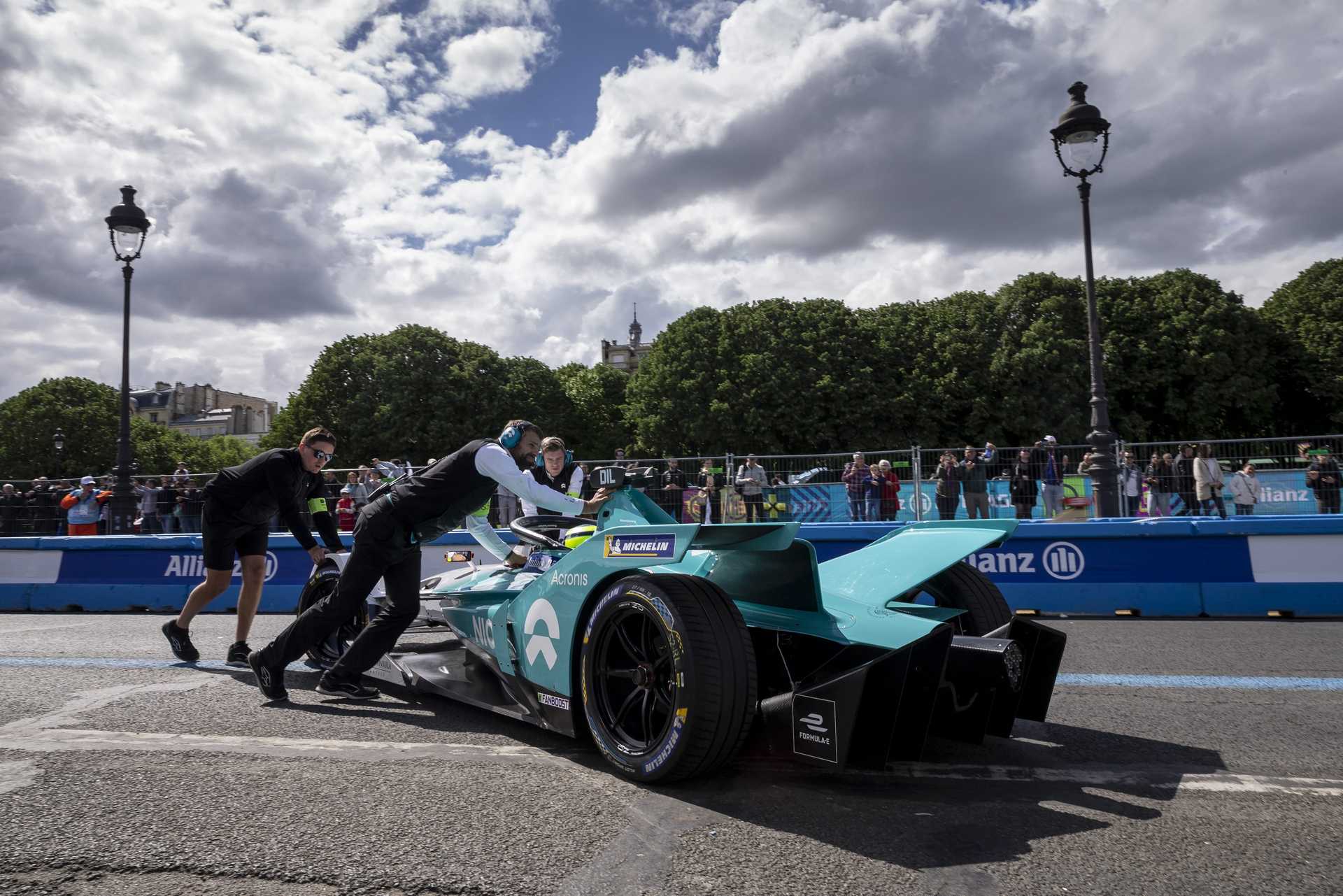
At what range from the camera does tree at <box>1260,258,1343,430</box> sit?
4084cm

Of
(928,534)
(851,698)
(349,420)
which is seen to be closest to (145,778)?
(851,698)

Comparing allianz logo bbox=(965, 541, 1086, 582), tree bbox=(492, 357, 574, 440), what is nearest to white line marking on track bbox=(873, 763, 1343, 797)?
allianz logo bbox=(965, 541, 1086, 582)

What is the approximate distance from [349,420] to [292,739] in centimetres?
4328

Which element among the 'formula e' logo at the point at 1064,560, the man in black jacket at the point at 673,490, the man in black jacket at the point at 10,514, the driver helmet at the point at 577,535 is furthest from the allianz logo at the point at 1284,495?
the man in black jacket at the point at 10,514

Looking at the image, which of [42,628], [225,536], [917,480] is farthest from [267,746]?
[917,480]

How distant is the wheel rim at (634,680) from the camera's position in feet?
10.4

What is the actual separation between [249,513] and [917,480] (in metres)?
9.66

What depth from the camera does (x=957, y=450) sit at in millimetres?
13625

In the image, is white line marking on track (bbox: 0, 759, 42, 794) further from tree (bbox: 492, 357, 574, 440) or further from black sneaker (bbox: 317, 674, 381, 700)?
tree (bbox: 492, 357, 574, 440)

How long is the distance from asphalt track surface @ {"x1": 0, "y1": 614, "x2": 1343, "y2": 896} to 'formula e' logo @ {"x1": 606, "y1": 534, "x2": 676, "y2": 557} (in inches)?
32.5

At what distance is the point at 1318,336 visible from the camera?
41.6 meters

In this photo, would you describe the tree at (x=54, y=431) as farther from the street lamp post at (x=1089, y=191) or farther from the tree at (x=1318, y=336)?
the tree at (x=1318, y=336)

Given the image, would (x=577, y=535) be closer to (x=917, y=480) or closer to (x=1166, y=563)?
(x=1166, y=563)

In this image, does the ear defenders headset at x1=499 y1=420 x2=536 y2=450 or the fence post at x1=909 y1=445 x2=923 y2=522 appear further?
the fence post at x1=909 y1=445 x2=923 y2=522
